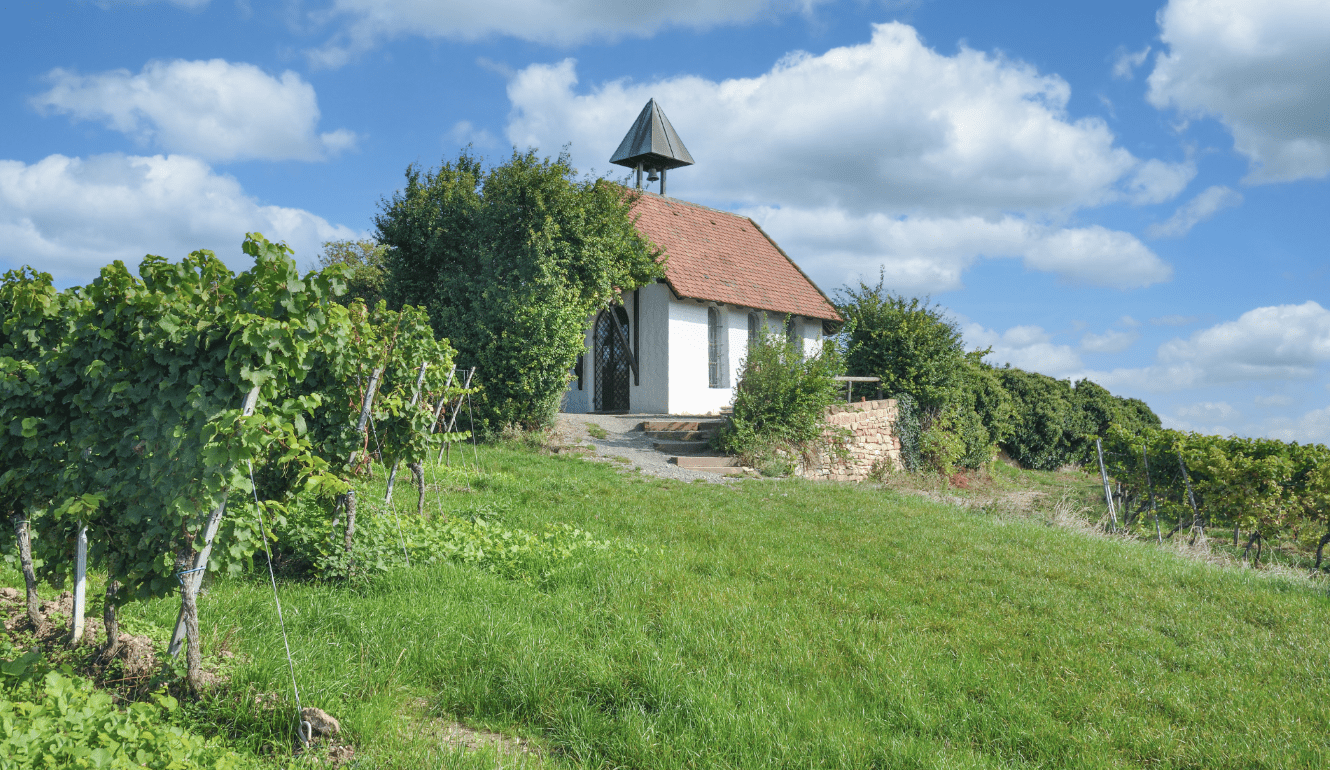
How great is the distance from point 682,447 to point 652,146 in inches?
442

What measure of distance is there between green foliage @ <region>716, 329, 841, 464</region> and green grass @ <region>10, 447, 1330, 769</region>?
7.39 m

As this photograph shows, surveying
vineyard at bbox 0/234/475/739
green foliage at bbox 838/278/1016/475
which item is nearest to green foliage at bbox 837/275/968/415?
green foliage at bbox 838/278/1016/475

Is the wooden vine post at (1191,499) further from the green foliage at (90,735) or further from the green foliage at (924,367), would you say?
the green foliage at (90,735)

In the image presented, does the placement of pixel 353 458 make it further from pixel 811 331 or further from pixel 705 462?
pixel 811 331

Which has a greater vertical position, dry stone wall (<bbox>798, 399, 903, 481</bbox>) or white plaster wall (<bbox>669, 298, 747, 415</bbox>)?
white plaster wall (<bbox>669, 298, 747, 415</bbox>)

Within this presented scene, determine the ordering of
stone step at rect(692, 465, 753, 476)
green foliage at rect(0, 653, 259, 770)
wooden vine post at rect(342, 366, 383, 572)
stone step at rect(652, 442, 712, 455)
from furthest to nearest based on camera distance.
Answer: stone step at rect(652, 442, 712, 455)
stone step at rect(692, 465, 753, 476)
wooden vine post at rect(342, 366, 383, 572)
green foliage at rect(0, 653, 259, 770)

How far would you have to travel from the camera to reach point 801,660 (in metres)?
4.80

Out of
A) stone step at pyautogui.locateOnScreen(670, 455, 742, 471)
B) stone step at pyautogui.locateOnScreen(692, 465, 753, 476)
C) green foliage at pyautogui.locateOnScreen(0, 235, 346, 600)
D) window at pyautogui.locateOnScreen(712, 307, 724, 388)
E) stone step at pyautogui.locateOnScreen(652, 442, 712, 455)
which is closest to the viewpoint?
green foliage at pyautogui.locateOnScreen(0, 235, 346, 600)

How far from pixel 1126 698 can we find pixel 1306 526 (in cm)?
919

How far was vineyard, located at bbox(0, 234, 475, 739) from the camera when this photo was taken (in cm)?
374

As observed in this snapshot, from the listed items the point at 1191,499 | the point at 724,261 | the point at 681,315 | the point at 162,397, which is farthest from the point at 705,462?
the point at 162,397

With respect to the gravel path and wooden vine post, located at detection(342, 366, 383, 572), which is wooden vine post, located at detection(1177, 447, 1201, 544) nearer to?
the gravel path

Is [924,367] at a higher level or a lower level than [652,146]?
lower

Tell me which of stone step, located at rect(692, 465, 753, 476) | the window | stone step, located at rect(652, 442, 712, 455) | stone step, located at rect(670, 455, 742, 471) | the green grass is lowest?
the green grass
